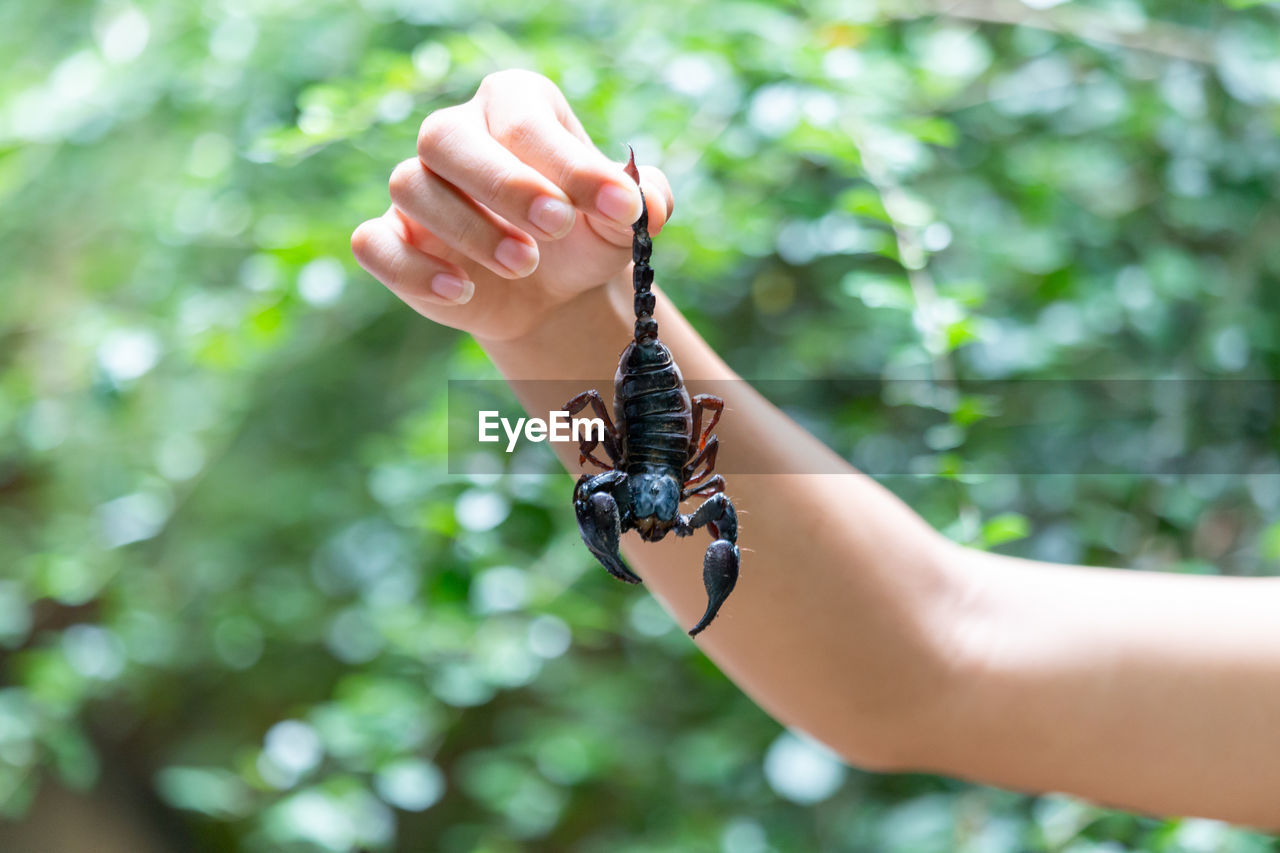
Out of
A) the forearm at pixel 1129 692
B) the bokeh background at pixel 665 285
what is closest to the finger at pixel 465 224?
the bokeh background at pixel 665 285

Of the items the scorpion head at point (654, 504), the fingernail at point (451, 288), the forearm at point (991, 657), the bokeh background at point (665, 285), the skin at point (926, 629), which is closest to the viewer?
the scorpion head at point (654, 504)

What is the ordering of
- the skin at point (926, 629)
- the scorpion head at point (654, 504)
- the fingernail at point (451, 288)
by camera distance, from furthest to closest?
the skin at point (926, 629), the fingernail at point (451, 288), the scorpion head at point (654, 504)

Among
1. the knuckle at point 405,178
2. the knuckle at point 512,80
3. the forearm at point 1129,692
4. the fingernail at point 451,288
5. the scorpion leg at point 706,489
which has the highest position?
the knuckle at point 512,80

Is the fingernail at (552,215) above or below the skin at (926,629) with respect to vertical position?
above

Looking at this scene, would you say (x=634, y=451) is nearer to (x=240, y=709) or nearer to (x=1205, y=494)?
(x=1205, y=494)

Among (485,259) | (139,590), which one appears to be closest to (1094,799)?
(485,259)

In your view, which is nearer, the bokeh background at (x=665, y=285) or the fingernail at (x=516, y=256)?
the fingernail at (x=516, y=256)

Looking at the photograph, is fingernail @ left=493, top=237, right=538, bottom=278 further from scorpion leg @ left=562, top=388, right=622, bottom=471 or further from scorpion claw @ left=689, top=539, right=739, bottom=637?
scorpion claw @ left=689, top=539, right=739, bottom=637

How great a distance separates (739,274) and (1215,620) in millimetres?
763

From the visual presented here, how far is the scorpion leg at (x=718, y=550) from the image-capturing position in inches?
21.3

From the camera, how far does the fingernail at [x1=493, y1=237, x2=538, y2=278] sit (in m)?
0.61

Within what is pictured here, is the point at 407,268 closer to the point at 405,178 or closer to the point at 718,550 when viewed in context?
the point at 405,178

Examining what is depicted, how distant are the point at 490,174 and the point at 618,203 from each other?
93mm

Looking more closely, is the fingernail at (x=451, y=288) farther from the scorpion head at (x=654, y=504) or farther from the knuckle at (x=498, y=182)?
the scorpion head at (x=654, y=504)
